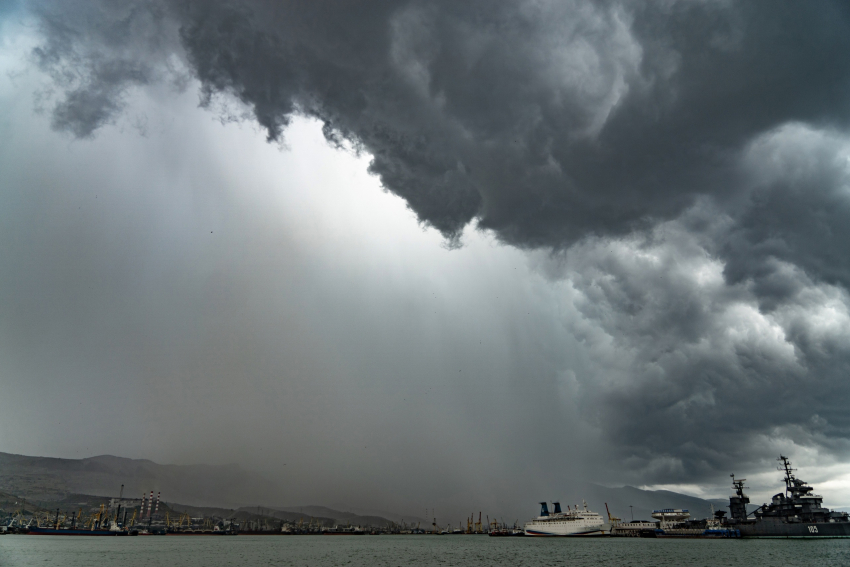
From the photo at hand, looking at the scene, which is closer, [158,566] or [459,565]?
[158,566]

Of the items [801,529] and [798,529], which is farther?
[798,529]

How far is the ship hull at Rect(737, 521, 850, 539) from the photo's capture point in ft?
418

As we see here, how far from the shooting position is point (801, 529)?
A: 13162 centimetres

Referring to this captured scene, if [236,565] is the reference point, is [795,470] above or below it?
above

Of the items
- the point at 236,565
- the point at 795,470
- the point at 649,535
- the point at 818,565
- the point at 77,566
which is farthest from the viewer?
the point at 649,535

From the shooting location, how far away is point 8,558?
9275 centimetres

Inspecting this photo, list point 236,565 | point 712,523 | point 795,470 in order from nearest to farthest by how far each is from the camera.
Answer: point 236,565
point 795,470
point 712,523

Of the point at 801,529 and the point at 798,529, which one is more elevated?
the point at 801,529

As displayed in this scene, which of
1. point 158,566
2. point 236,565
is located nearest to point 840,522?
point 236,565

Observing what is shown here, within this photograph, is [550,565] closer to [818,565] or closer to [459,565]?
[459,565]

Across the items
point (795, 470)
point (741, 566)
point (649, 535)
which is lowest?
point (649, 535)

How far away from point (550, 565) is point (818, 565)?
141ft

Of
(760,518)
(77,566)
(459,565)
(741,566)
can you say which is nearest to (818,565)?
(741,566)

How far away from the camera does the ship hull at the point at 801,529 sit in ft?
418
